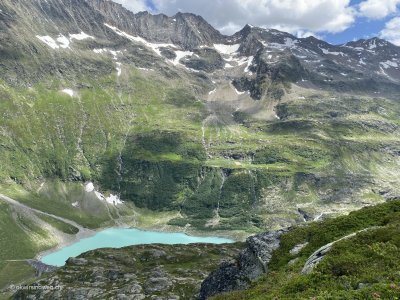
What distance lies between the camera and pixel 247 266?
146 feet

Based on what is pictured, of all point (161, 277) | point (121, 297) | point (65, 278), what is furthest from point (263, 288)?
point (65, 278)

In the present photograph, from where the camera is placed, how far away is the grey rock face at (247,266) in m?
42.5

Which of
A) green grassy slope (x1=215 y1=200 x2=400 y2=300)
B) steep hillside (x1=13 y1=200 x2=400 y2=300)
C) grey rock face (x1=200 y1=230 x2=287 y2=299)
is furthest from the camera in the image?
grey rock face (x1=200 y1=230 x2=287 y2=299)

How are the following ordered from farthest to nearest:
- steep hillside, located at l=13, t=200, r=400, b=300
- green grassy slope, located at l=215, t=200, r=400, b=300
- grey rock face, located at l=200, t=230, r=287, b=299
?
grey rock face, located at l=200, t=230, r=287, b=299, steep hillside, located at l=13, t=200, r=400, b=300, green grassy slope, located at l=215, t=200, r=400, b=300

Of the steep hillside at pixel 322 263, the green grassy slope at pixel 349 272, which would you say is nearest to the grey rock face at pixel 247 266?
the steep hillside at pixel 322 263

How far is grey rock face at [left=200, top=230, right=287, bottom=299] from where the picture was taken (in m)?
42.5

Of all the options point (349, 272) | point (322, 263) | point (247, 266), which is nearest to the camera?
point (349, 272)

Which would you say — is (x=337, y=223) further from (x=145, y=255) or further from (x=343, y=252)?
(x=145, y=255)

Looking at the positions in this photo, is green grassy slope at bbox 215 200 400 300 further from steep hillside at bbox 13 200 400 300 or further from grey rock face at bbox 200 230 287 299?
grey rock face at bbox 200 230 287 299

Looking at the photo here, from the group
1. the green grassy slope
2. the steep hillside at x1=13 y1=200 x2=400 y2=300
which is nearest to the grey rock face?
the steep hillside at x1=13 y1=200 x2=400 y2=300

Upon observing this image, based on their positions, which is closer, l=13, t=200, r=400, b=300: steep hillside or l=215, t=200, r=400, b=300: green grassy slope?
l=215, t=200, r=400, b=300: green grassy slope

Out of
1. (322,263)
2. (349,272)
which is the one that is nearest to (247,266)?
(322,263)

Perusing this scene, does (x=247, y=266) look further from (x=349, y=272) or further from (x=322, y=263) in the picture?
(x=349, y=272)

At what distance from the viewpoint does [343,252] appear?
29422 millimetres
